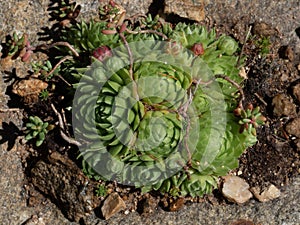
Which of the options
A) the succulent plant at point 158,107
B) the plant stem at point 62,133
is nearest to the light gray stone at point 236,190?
the succulent plant at point 158,107

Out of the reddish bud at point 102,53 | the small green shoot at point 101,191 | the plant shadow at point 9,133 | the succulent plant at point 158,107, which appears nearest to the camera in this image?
the succulent plant at point 158,107

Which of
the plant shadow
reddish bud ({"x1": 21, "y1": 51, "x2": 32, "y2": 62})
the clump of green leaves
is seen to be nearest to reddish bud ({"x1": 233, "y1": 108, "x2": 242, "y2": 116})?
the clump of green leaves

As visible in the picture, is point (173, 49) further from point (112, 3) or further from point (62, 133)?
point (62, 133)

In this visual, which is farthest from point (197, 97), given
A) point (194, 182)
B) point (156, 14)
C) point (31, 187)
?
point (31, 187)

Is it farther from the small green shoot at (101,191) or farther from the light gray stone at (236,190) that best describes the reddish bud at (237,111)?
the small green shoot at (101,191)

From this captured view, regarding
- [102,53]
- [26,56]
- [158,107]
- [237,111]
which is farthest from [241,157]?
[26,56]

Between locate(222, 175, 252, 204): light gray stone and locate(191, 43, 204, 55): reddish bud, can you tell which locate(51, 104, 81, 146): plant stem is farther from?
locate(222, 175, 252, 204): light gray stone

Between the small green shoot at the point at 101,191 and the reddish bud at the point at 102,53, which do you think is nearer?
the reddish bud at the point at 102,53
